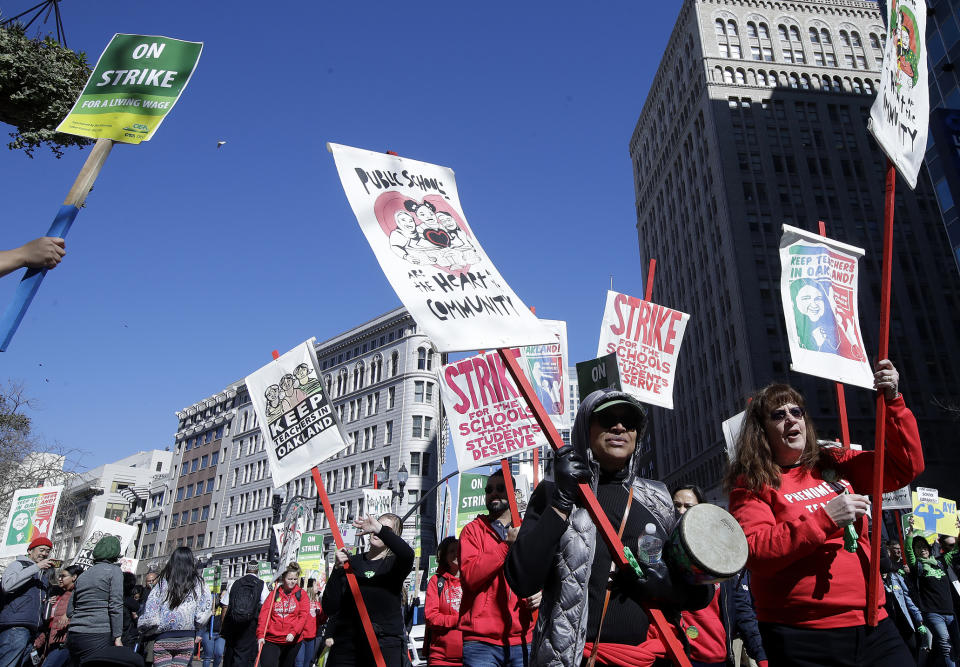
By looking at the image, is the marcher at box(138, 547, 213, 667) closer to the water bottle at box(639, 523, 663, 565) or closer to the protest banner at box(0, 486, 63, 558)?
the water bottle at box(639, 523, 663, 565)

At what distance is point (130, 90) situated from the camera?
4.60 meters

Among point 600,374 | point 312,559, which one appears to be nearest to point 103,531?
point 312,559

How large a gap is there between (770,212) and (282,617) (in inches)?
2272

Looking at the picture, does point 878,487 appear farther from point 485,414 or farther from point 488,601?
point 485,414

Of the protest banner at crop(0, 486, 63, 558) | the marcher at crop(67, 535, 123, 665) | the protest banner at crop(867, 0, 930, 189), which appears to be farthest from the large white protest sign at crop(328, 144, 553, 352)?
the protest banner at crop(0, 486, 63, 558)

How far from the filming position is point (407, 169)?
4.70 metres

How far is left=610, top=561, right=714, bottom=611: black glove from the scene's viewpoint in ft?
8.61

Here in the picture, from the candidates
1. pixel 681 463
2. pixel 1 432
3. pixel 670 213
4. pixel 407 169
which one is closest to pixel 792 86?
pixel 670 213

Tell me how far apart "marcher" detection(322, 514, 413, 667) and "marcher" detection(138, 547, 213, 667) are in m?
2.69

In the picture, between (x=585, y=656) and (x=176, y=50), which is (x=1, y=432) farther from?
(x=585, y=656)

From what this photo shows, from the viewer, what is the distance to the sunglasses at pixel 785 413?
3342 millimetres

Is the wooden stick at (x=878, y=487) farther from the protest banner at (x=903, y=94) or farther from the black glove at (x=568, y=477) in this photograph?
the black glove at (x=568, y=477)

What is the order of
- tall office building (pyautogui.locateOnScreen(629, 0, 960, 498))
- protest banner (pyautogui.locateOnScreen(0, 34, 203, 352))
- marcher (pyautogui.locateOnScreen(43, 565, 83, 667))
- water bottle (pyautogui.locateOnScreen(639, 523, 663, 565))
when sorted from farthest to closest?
1. tall office building (pyautogui.locateOnScreen(629, 0, 960, 498))
2. marcher (pyautogui.locateOnScreen(43, 565, 83, 667))
3. protest banner (pyautogui.locateOnScreen(0, 34, 203, 352))
4. water bottle (pyautogui.locateOnScreen(639, 523, 663, 565))

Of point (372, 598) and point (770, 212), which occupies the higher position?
point (770, 212)
